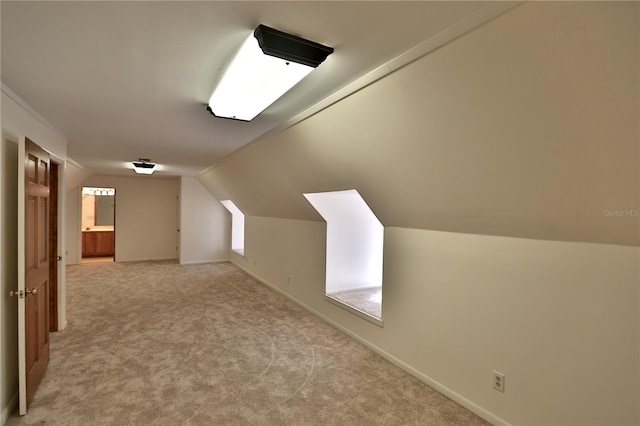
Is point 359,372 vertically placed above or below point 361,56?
below

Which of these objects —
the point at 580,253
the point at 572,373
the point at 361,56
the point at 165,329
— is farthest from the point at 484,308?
the point at 165,329

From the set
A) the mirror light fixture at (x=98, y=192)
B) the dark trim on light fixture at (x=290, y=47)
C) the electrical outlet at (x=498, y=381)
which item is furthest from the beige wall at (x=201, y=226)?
the electrical outlet at (x=498, y=381)

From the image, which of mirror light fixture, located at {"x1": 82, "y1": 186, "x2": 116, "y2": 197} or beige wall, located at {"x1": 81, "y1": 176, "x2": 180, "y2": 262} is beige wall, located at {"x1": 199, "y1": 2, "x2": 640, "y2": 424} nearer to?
beige wall, located at {"x1": 81, "y1": 176, "x2": 180, "y2": 262}

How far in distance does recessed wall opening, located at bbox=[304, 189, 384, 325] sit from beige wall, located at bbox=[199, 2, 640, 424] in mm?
905

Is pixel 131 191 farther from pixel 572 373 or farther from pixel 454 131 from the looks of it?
pixel 572 373

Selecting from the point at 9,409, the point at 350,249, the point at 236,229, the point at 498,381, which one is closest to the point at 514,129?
the point at 498,381

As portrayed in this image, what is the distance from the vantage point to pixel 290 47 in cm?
154

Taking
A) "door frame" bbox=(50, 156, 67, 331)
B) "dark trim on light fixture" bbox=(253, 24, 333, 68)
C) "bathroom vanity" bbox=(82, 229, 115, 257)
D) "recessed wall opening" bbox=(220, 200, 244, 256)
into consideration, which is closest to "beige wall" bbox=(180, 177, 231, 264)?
"recessed wall opening" bbox=(220, 200, 244, 256)

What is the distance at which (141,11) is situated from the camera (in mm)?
1362

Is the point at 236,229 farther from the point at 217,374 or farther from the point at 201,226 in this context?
the point at 217,374

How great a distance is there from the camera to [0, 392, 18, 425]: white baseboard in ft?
7.04

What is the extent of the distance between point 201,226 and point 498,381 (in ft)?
24.7

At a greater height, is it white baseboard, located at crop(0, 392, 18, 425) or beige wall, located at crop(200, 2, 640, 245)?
beige wall, located at crop(200, 2, 640, 245)

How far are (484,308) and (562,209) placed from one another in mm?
926
